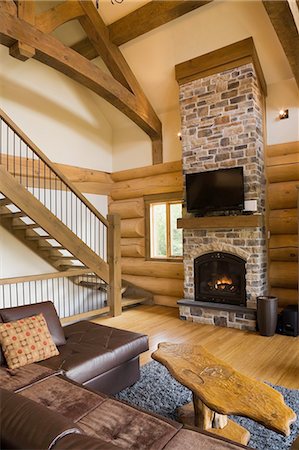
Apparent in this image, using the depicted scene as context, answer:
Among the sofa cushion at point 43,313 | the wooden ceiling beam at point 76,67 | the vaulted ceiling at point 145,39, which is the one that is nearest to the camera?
the sofa cushion at point 43,313

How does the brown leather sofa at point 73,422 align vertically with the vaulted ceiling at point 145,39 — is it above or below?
below

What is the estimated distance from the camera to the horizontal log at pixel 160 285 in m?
6.20

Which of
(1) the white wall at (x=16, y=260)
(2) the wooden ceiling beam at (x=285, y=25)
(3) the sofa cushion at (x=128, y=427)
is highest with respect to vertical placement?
(2) the wooden ceiling beam at (x=285, y=25)

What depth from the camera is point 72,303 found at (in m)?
6.35

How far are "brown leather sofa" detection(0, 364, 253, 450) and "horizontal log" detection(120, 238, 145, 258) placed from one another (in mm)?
4362

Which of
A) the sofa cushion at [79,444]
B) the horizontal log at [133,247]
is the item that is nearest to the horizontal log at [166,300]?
the horizontal log at [133,247]

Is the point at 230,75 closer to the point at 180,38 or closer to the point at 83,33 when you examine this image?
the point at 180,38

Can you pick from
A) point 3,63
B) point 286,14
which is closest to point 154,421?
point 286,14

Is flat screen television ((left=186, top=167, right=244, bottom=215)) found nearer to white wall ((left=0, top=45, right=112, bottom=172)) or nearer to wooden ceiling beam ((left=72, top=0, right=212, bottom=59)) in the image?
wooden ceiling beam ((left=72, top=0, right=212, bottom=59))

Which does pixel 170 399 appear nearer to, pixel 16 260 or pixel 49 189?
pixel 16 260

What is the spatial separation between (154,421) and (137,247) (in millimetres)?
5126

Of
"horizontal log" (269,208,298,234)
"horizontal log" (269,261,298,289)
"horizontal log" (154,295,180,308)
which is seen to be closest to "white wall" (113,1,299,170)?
"horizontal log" (269,208,298,234)

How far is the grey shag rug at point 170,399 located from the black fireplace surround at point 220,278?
6.61ft

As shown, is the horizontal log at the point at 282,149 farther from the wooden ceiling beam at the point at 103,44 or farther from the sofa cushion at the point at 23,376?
the sofa cushion at the point at 23,376
